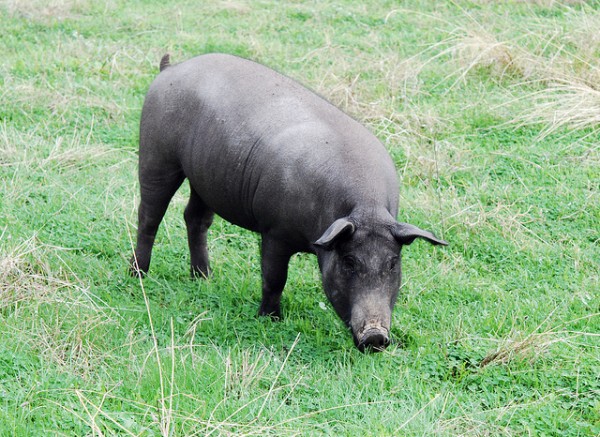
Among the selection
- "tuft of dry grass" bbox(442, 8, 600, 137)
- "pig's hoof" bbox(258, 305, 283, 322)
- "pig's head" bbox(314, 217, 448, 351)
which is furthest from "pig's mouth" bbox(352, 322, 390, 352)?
"tuft of dry grass" bbox(442, 8, 600, 137)

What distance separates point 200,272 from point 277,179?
1.26m

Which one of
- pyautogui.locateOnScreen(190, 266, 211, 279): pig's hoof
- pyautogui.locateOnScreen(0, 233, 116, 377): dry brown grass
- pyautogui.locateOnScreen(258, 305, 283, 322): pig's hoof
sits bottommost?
pyautogui.locateOnScreen(190, 266, 211, 279): pig's hoof

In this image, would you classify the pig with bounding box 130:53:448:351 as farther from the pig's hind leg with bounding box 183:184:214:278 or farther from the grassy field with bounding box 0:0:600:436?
the grassy field with bounding box 0:0:600:436

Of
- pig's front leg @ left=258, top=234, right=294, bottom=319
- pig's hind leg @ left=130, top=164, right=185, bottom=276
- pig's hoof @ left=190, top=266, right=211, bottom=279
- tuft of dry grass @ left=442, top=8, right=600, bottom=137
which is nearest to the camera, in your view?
pig's front leg @ left=258, top=234, right=294, bottom=319

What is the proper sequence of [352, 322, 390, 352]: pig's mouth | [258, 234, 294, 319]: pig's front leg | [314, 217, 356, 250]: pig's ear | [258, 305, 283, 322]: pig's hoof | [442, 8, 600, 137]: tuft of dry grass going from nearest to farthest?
[314, 217, 356, 250]: pig's ear < [352, 322, 390, 352]: pig's mouth < [258, 234, 294, 319]: pig's front leg < [258, 305, 283, 322]: pig's hoof < [442, 8, 600, 137]: tuft of dry grass

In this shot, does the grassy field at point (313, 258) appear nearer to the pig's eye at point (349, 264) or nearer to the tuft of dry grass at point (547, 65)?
the tuft of dry grass at point (547, 65)

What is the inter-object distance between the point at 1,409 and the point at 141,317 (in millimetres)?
1297

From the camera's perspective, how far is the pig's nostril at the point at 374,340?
15.2ft

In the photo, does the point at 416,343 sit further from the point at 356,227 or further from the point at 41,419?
the point at 41,419

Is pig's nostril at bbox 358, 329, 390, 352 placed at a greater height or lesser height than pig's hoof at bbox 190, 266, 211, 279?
greater

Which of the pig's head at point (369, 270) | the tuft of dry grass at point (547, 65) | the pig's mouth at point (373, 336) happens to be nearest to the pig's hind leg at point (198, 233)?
the pig's head at point (369, 270)

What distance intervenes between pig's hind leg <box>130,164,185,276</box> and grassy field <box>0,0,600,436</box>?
0.18m

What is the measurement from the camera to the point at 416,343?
207 inches

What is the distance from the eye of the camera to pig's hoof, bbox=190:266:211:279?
615cm
